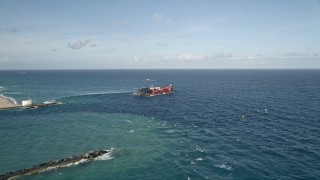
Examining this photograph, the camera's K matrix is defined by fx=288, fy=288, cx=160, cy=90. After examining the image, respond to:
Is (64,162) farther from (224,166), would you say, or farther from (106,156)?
(224,166)

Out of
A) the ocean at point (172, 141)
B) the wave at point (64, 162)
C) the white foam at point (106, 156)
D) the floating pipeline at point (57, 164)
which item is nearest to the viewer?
the floating pipeline at point (57, 164)

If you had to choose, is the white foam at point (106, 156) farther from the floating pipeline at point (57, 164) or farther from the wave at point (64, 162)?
the floating pipeline at point (57, 164)

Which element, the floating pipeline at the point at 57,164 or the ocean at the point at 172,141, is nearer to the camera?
the floating pipeline at the point at 57,164

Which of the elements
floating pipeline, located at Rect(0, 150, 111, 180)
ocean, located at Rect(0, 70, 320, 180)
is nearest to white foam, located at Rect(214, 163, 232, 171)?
ocean, located at Rect(0, 70, 320, 180)

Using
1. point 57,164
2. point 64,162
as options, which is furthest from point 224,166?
point 57,164

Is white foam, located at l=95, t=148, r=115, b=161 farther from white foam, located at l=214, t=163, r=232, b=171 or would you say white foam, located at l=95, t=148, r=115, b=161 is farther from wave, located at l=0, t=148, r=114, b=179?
white foam, located at l=214, t=163, r=232, b=171

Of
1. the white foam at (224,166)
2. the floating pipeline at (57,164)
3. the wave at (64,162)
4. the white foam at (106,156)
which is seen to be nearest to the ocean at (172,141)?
the white foam at (224,166)

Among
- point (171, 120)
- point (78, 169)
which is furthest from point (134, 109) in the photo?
point (78, 169)
